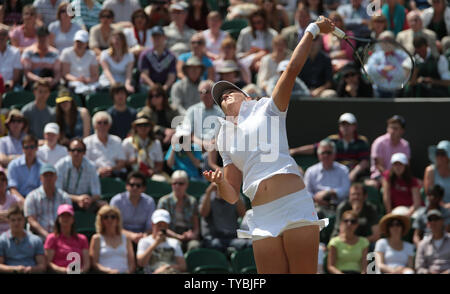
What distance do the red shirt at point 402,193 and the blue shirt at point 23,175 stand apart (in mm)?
3876

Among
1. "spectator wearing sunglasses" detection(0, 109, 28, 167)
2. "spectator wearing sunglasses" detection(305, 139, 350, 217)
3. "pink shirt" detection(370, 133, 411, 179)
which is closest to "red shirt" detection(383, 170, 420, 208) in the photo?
"pink shirt" detection(370, 133, 411, 179)

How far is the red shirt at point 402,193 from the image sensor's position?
1083 centimetres

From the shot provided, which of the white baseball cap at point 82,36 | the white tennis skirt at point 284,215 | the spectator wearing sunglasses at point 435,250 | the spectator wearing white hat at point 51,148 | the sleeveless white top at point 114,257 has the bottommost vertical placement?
the spectator wearing sunglasses at point 435,250

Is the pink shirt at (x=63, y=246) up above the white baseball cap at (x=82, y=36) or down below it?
below

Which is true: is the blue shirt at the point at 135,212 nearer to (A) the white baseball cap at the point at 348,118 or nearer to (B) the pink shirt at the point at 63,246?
(B) the pink shirt at the point at 63,246

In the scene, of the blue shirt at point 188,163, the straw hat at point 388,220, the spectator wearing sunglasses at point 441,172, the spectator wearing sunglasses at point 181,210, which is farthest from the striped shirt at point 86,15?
the straw hat at point 388,220

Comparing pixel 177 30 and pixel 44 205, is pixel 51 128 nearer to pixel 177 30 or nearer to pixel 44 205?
pixel 44 205

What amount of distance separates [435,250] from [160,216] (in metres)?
2.81

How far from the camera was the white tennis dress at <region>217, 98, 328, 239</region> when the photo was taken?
5.52m

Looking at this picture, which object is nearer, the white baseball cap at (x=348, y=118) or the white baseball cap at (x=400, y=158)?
the white baseball cap at (x=400, y=158)

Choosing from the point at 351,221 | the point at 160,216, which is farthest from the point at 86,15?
the point at 351,221

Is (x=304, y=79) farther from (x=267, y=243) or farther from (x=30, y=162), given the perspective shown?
(x=267, y=243)

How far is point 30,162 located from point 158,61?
2.65 metres

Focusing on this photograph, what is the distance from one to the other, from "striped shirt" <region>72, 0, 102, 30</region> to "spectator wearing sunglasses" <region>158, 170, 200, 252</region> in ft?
13.3
